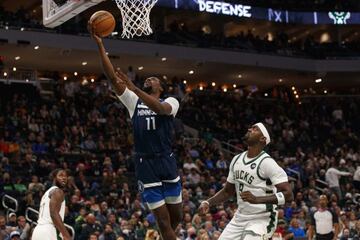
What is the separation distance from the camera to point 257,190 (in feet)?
26.3

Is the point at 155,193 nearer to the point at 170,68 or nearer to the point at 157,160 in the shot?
the point at 157,160

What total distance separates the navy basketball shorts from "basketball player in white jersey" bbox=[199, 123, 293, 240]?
43 centimetres

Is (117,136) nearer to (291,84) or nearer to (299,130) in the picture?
(299,130)

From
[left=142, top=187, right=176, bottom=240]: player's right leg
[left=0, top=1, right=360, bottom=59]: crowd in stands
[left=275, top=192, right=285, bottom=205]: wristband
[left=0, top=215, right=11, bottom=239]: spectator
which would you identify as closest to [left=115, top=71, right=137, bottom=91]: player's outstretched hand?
[left=142, top=187, right=176, bottom=240]: player's right leg

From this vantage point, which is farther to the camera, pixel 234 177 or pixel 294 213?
pixel 294 213

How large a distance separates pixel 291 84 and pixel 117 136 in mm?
16520

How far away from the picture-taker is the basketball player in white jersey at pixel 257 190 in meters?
7.86

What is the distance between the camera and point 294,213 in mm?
19750

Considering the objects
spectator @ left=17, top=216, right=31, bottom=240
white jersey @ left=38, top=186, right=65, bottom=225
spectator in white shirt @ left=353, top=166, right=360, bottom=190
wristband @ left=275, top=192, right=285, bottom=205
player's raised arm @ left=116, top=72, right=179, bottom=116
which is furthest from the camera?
spectator in white shirt @ left=353, top=166, right=360, bottom=190

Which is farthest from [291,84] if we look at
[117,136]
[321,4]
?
[117,136]

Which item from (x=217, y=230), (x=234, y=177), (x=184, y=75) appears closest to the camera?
(x=234, y=177)

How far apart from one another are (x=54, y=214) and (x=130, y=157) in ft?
44.4

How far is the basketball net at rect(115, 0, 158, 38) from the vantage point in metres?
10.4

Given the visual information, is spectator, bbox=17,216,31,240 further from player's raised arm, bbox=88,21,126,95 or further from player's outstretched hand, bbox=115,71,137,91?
player's outstretched hand, bbox=115,71,137,91
